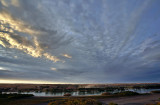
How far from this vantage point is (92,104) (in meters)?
19.0

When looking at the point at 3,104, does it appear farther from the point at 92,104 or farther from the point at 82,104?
the point at 92,104

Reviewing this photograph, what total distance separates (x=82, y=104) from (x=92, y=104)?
1.95 m

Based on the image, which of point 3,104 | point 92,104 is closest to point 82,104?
point 92,104

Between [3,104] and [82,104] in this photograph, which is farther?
[3,104]

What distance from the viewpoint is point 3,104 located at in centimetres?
2316

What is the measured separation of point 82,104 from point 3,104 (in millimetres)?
18260

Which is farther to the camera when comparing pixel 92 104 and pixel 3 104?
pixel 3 104

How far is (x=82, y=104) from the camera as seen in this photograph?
18.5 meters

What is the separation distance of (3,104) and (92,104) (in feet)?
65.2
